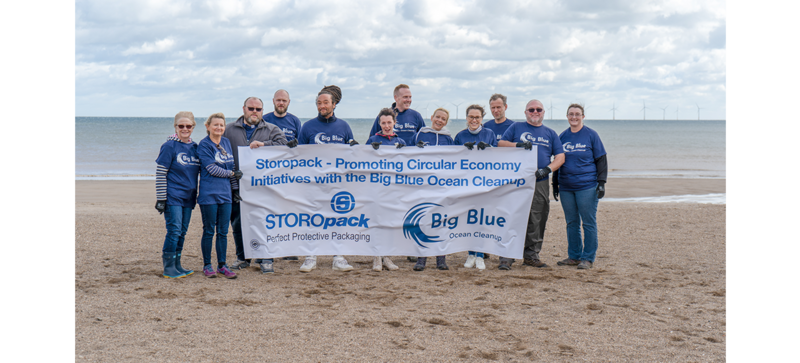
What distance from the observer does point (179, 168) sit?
601cm

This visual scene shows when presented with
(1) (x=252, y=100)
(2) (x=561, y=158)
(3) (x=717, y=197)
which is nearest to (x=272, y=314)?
(1) (x=252, y=100)

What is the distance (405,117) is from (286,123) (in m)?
1.54

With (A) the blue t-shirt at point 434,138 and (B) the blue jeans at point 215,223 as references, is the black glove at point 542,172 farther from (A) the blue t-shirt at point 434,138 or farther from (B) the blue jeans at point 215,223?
(B) the blue jeans at point 215,223

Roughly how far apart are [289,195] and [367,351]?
2966 millimetres

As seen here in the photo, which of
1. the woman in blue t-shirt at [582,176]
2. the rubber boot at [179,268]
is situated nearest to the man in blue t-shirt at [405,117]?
the woman in blue t-shirt at [582,176]

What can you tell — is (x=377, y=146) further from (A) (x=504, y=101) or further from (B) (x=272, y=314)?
(B) (x=272, y=314)

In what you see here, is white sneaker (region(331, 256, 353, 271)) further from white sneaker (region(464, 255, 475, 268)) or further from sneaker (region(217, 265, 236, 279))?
white sneaker (region(464, 255, 475, 268))

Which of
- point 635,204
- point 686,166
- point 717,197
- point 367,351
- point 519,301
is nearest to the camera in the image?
point 367,351

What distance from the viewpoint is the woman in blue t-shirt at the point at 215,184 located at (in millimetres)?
6039

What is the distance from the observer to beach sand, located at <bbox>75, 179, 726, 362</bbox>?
4.15 meters

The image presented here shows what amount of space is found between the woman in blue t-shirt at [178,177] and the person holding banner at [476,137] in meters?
3.09

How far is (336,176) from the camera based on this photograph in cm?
673

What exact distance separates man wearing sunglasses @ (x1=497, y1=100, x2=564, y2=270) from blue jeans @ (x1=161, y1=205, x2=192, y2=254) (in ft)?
12.0

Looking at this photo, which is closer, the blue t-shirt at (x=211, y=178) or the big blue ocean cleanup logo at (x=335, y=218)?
the blue t-shirt at (x=211, y=178)
